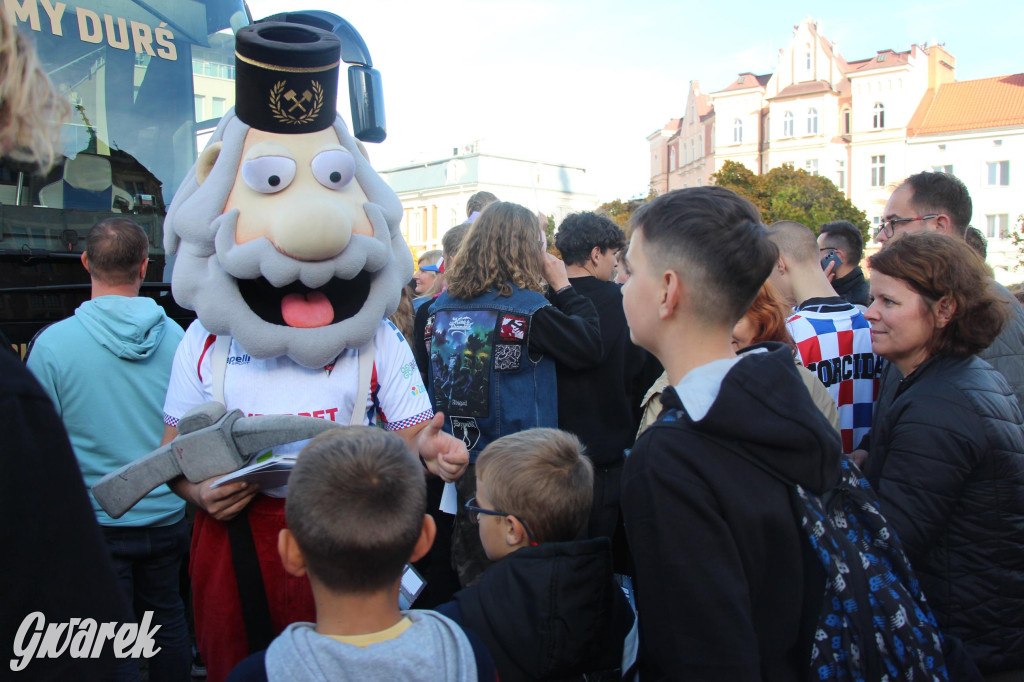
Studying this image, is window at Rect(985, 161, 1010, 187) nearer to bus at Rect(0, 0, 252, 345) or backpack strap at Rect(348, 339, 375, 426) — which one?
bus at Rect(0, 0, 252, 345)

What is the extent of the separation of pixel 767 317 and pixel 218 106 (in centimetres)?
378

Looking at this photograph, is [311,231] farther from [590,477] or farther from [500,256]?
[500,256]

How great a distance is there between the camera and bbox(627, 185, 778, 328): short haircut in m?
1.69

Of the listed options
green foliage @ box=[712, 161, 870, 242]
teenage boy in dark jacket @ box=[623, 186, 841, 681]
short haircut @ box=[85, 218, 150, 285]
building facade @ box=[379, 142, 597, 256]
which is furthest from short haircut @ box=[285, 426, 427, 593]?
building facade @ box=[379, 142, 597, 256]

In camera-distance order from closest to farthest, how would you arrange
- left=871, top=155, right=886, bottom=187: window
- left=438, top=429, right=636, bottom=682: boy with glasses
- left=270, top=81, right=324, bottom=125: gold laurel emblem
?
left=438, top=429, right=636, bottom=682: boy with glasses, left=270, top=81, right=324, bottom=125: gold laurel emblem, left=871, top=155, right=886, bottom=187: window

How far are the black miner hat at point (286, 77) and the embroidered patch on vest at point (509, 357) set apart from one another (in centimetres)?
125

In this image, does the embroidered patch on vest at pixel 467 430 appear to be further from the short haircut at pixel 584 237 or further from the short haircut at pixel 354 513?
the short haircut at pixel 354 513

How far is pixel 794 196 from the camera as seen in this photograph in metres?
34.2

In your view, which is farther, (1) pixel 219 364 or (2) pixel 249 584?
(1) pixel 219 364

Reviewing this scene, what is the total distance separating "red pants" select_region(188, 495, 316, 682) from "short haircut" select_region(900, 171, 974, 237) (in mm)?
3265

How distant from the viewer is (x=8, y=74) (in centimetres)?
121

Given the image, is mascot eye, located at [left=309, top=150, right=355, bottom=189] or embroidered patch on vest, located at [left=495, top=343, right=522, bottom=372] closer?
mascot eye, located at [left=309, top=150, right=355, bottom=189]

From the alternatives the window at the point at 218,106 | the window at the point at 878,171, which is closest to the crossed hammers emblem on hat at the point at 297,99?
the window at the point at 218,106

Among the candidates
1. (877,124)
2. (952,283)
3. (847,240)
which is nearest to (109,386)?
(952,283)
